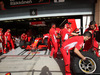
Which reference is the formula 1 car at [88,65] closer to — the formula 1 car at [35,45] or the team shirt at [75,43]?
the team shirt at [75,43]

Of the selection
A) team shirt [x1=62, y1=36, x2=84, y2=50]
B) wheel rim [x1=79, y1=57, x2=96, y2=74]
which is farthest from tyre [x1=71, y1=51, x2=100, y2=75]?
team shirt [x1=62, y1=36, x2=84, y2=50]

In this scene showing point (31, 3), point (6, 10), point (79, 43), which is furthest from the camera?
point (6, 10)

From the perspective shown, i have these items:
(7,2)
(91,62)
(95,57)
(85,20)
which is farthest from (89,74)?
(7,2)

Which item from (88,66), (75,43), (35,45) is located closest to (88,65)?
(88,66)

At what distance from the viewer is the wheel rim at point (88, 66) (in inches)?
68.9

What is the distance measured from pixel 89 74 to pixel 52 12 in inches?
180

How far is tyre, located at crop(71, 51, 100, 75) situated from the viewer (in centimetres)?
173

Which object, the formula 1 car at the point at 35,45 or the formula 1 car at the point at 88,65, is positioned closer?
the formula 1 car at the point at 88,65

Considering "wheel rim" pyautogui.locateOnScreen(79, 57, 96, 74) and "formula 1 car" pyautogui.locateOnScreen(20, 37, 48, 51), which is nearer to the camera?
"wheel rim" pyautogui.locateOnScreen(79, 57, 96, 74)

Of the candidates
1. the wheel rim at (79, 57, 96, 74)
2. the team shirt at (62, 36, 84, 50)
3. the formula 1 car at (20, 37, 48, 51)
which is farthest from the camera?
the formula 1 car at (20, 37, 48, 51)

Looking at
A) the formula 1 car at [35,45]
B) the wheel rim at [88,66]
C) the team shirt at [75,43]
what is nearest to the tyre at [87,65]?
the wheel rim at [88,66]

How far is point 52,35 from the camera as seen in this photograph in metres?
3.26

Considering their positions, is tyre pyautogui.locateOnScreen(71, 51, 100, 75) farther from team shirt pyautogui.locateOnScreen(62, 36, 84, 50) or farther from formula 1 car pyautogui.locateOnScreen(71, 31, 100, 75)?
team shirt pyautogui.locateOnScreen(62, 36, 84, 50)

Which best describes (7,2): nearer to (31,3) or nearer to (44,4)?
(31,3)
